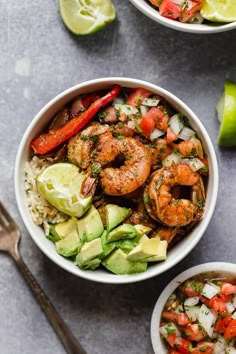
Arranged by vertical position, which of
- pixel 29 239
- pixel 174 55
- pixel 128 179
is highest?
pixel 174 55

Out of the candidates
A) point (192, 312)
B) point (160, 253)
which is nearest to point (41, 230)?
point (160, 253)

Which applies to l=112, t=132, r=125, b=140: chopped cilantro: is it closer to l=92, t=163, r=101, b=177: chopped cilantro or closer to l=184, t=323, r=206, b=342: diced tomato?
l=92, t=163, r=101, b=177: chopped cilantro

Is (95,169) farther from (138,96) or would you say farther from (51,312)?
(51,312)

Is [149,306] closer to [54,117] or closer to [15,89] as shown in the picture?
[54,117]

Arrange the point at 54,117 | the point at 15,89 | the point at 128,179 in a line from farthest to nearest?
the point at 15,89, the point at 54,117, the point at 128,179

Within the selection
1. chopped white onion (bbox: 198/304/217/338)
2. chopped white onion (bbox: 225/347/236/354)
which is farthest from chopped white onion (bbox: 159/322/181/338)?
chopped white onion (bbox: 225/347/236/354)

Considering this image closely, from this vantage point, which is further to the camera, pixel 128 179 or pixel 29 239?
pixel 29 239

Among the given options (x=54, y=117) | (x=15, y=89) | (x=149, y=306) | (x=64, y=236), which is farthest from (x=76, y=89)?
(x=149, y=306)
